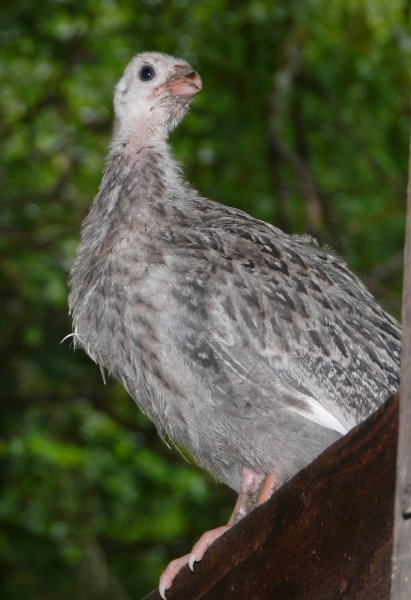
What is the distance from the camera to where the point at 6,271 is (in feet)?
32.6

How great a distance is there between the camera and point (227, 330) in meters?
4.04

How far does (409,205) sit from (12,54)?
801 cm

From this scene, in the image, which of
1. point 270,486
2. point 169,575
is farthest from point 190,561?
point 270,486

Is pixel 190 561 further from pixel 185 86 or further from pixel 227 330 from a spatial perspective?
pixel 185 86

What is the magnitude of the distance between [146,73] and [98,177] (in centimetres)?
587

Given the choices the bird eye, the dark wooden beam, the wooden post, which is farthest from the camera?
the bird eye

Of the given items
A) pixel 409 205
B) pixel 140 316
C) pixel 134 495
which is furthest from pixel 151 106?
pixel 134 495

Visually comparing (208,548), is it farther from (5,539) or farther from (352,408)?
(5,539)

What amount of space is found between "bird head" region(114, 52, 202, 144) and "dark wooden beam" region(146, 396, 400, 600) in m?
2.34

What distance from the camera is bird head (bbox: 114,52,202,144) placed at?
485 centimetres

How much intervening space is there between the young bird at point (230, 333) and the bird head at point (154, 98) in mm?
374

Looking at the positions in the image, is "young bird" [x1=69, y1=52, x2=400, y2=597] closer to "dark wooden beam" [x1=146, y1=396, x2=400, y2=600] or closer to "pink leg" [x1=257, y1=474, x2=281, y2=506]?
"pink leg" [x1=257, y1=474, x2=281, y2=506]

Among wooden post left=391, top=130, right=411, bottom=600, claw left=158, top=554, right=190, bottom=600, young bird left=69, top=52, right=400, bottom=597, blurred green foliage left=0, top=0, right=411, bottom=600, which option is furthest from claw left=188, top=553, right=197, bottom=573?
blurred green foliage left=0, top=0, right=411, bottom=600

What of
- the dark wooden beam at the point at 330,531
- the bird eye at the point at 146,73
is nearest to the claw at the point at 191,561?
the dark wooden beam at the point at 330,531
